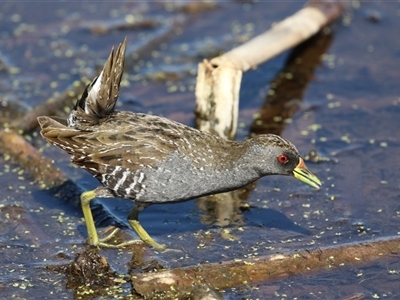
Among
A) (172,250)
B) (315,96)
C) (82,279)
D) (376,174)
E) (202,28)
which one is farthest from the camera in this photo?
(202,28)

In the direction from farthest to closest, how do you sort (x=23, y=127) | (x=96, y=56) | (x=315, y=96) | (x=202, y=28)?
(x=202, y=28) < (x=96, y=56) < (x=315, y=96) < (x=23, y=127)

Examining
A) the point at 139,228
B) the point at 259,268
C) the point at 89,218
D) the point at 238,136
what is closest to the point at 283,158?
the point at 259,268

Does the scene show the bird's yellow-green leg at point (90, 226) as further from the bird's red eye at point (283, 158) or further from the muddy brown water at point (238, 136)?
the bird's red eye at point (283, 158)

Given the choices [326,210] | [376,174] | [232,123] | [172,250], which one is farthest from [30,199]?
[376,174]

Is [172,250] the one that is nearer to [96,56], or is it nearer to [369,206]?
[369,206]

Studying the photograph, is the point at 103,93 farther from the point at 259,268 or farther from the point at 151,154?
the point at 259,268

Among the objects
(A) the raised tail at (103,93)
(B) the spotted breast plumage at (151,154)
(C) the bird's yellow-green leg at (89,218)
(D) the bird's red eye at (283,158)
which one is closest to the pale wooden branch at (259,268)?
(B) the spotted breast plumage at (151,154)
